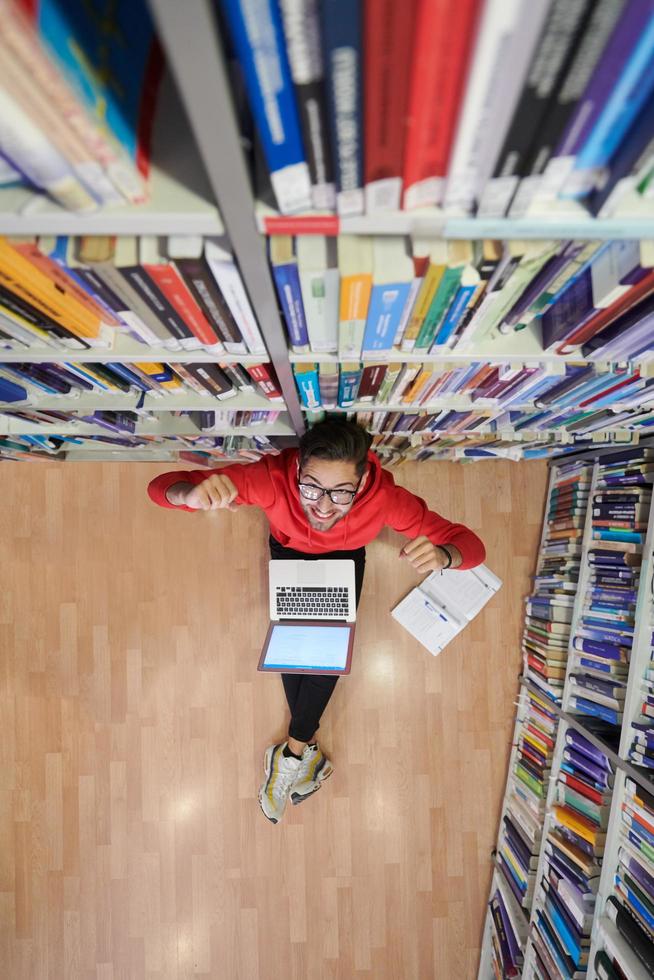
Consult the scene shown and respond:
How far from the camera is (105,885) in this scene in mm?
2457

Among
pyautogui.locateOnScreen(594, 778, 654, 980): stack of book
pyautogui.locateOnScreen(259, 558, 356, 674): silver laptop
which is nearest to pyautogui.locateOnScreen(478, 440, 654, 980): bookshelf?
pyautogui.locateOnScreen(594, 778, 654, 980): stack of book

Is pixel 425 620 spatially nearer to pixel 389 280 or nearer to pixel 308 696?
pixel 308 696

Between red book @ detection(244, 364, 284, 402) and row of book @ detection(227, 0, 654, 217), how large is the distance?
57cm

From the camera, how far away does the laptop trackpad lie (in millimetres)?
1998

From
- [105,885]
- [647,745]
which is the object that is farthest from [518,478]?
[105,885]

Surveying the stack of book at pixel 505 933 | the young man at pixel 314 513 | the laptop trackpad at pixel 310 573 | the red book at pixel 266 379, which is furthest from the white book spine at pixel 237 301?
the stack of book at pixel 505 933

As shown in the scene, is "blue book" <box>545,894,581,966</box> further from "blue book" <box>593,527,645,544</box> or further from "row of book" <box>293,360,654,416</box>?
"row of book" <box>293,360,654,416</box>

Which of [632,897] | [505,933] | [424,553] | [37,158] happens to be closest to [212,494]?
[424,553]

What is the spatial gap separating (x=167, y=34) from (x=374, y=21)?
16 cm

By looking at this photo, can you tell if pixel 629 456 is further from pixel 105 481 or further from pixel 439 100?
pixel 105 481

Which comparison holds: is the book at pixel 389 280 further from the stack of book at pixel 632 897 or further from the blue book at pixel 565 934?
the blue book at pixel 565 934

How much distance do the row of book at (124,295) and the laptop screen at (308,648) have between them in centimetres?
115

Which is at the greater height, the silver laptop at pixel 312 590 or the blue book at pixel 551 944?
the silver laptop at pixel 312 590

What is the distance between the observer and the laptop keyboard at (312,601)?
1.99 metres
